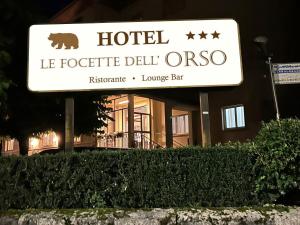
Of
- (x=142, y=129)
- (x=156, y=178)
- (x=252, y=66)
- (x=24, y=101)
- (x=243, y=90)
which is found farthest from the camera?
(x=142, y=129)

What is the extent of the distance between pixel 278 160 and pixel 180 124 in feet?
46.4

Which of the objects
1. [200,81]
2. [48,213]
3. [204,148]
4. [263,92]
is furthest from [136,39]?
[263,92]

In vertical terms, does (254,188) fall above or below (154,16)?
below

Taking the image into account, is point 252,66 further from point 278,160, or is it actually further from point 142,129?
point 278,160

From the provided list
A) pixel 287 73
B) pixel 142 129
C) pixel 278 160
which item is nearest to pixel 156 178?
pixel 278 160

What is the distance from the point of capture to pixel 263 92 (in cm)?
1526

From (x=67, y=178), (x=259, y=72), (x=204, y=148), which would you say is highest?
(x=259, y=72)

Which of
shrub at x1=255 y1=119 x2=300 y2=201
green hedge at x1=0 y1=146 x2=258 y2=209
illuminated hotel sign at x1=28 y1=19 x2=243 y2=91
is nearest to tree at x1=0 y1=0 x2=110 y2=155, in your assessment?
illuminated hotel sign at x1=28 y1=19 x2=243 y2=91

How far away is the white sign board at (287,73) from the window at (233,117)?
6.46m

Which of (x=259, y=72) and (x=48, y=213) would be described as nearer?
(x=48, y=213)

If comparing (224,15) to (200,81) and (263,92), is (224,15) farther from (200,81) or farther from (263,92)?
(200,81)

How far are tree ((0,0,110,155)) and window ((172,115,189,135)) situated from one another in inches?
232

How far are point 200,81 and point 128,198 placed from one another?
2.68 metres

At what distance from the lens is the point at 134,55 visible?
7586 mm
